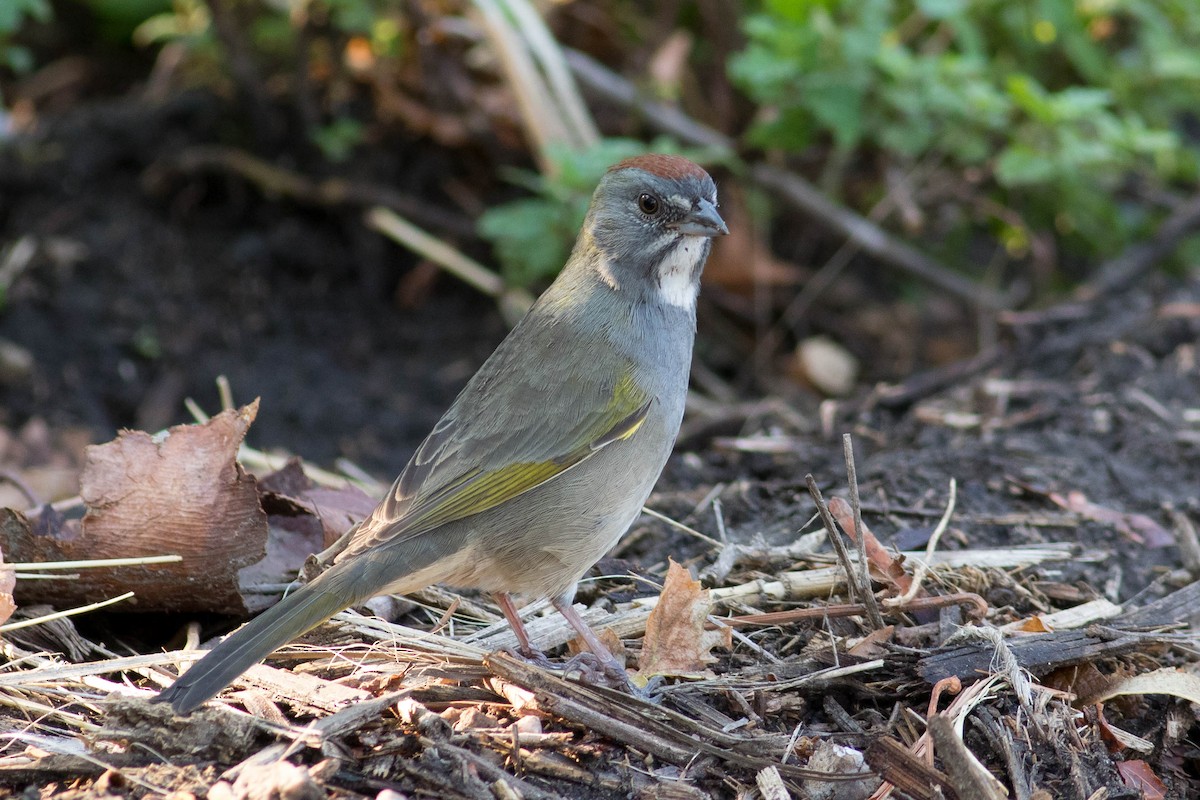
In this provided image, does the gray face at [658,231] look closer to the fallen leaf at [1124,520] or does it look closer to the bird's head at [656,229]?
the bird's head at [656,229]

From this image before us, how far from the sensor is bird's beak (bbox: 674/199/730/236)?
13.3 feet

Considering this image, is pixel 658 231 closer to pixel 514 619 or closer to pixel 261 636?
pixel 514 619

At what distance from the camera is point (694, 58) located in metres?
7.43

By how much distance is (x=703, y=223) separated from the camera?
4.09m

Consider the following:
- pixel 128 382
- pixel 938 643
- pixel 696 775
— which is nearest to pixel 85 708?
pixel 696 775

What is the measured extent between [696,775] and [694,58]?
5322 millimetres

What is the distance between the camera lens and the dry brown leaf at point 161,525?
3551 millimetres

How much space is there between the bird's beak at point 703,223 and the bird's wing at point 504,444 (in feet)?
1.80

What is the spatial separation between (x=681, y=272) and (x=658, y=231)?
156 mm

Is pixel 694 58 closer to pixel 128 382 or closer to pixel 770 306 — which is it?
pixel 770 306

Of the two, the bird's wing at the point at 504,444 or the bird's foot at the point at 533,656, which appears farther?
the bird's wing at the point at 504,444

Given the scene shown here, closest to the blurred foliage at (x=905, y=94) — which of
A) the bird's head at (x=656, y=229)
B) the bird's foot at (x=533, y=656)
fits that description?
the bird's head at (x=656, y=229)

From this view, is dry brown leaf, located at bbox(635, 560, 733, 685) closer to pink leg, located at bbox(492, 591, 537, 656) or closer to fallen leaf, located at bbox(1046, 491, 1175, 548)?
pink leg, located at bbox(492, 591, 537, 656)

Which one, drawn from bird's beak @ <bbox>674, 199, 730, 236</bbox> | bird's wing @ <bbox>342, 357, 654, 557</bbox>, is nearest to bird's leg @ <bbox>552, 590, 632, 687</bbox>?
bird's wing @ <bbox>342, 357, 654, 557</bbox>
